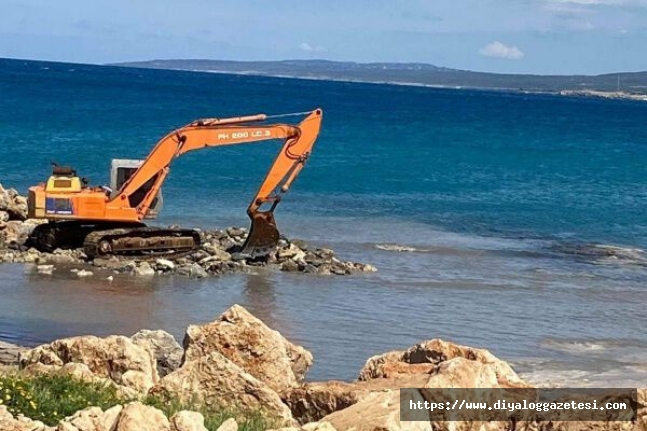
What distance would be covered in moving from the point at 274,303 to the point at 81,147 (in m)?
29.8

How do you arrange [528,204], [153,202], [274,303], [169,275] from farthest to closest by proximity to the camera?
[528,204] < [153,202] < [169,275] < [274,303]

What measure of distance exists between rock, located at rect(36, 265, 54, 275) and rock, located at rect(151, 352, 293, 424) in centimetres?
1120

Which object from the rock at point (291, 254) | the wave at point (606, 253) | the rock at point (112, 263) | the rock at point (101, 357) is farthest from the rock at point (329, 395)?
the wave at point (606, 253)

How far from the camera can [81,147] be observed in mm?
46469

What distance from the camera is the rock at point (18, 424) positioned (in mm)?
6777

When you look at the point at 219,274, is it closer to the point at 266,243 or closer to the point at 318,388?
the point at 266,243

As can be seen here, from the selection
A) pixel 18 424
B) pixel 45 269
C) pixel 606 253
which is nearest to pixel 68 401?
pixel 18 424

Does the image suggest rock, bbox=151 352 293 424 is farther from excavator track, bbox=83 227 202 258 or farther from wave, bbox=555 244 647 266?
wave, bbox=555 244 647 266

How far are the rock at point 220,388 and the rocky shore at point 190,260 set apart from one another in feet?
36.2

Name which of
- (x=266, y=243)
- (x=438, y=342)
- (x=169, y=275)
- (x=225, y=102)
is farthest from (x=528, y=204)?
(x=225, y=102)

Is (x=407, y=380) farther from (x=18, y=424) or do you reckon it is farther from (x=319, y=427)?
(x=18, y=424)

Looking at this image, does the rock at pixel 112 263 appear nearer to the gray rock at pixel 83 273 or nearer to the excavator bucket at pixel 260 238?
the gray rock at pixel 83 273

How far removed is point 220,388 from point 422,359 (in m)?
2.17

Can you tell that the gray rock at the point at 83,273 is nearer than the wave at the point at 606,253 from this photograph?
Yes
